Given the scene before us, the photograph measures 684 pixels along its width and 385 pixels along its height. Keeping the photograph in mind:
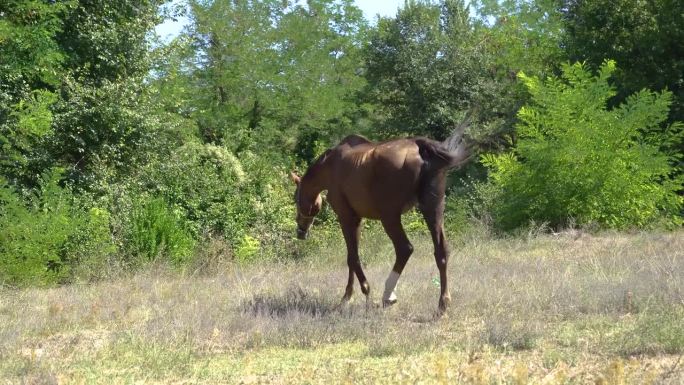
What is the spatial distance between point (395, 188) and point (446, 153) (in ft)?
2.22

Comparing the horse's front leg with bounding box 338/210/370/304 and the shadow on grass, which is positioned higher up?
the horse's front leg with bounding box 338/210/370/304

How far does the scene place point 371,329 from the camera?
7688 millimetres

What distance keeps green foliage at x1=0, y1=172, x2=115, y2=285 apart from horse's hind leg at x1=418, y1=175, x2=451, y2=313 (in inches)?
322

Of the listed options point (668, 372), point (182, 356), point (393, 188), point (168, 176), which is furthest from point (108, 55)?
point (668, 372)

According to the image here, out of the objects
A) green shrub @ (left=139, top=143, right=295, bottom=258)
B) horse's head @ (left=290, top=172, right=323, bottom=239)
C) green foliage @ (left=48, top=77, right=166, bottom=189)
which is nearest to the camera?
horse's head @ (left=290, top=172, right=323, bottom=239)

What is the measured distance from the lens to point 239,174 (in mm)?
21141

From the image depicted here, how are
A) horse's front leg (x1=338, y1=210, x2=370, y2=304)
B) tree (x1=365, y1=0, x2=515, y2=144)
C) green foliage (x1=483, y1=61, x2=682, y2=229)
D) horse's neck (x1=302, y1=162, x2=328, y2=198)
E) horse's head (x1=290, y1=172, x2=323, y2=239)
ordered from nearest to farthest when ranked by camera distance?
horse's front leg (x1=338, y1=210, x2=370, y2=304), horse's neck (x1=302, y1=162, x2=328, y2=198), horse's head (x1=290, y1=172, x2=323, y2=239), green foliage (x1=483, y1=61, x2=682, y2=229), tree (x1=365, y1=0, x2=515, y2=144)

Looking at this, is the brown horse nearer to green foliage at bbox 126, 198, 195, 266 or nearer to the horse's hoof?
the horse's hoof

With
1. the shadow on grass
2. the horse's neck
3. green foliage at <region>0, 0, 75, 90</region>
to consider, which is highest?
green foliage at <region>0, 0, 75, 90</region>

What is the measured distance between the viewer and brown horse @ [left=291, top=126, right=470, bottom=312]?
859 cm

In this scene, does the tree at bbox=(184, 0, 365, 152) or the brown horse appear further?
the tree at bbox=(184, 0, 365, 152)

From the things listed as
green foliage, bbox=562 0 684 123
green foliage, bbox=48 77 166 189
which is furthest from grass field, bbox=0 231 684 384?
green foliage, bbox=562 0 684 123

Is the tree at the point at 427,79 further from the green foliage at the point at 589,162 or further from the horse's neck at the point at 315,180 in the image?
the horse's neck at the point at 315,180

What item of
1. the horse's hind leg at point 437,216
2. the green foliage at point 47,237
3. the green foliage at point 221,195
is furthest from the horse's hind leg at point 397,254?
the green foliage at point 221,195
